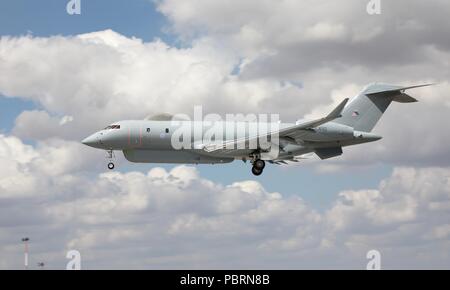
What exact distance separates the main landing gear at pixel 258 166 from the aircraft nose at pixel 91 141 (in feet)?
41.3

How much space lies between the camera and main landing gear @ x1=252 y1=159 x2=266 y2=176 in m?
55.8

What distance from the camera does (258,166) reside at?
5588 centimetres

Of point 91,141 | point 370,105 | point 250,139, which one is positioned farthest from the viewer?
point 370,105

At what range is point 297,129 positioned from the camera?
5362 centimetres

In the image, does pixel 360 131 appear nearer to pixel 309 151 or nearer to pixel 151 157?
pixel 309 151

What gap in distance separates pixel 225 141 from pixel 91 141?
1060 centimetres

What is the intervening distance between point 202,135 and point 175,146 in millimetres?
2300

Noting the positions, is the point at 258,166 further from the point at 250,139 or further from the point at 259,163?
the point at 250,139

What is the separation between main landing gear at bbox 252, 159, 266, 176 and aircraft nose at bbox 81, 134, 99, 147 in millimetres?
12592

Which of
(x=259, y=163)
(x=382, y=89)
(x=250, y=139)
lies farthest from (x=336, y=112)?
(x=382, y=89)

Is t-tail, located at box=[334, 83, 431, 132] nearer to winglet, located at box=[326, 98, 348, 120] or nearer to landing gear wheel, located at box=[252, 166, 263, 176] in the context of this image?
landing gear wheel, located at box=[252, 166, 263, 176]
